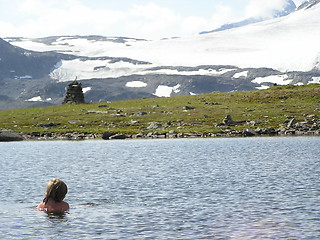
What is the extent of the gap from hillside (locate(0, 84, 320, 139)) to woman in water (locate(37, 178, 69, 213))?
9492 centimetres

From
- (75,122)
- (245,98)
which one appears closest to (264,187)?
(75,122)

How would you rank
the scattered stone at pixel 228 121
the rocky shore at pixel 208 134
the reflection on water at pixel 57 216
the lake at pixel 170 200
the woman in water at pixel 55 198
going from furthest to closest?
the scattered stone at pixel 228 121, the rocky shore at pixel 208 134, the woman in water at pixel 55 198, the reflection on water at pixel 57 216, the lake at pixel 170 200

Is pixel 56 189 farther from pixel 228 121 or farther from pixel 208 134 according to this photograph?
Answer: pixel 228 121

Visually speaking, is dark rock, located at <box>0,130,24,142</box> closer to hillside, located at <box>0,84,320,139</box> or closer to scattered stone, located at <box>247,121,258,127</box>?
hillside, located at <box>0,84,320,139</box>

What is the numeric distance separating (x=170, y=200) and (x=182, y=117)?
11773cm

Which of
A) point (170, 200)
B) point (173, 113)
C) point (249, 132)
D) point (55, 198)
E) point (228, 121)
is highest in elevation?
point (173, 113)

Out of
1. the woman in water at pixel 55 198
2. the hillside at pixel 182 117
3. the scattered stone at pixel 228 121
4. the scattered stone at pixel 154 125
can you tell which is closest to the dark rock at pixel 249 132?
the hillside at pixel 182 117

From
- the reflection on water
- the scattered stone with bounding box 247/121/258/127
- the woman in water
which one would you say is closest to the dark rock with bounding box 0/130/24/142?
the scattered stone with bounding box 247/121/258/127

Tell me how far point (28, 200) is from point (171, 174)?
1763 centimetres

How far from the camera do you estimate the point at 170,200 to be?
38031 millimetres

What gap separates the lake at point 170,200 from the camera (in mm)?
28719

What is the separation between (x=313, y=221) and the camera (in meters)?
29.8

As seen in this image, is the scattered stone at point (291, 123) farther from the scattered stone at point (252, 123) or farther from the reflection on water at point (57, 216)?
the reflection on water at point (57, 216)

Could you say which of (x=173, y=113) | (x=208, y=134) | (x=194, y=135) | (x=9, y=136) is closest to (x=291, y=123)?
(x=208, y=134)
